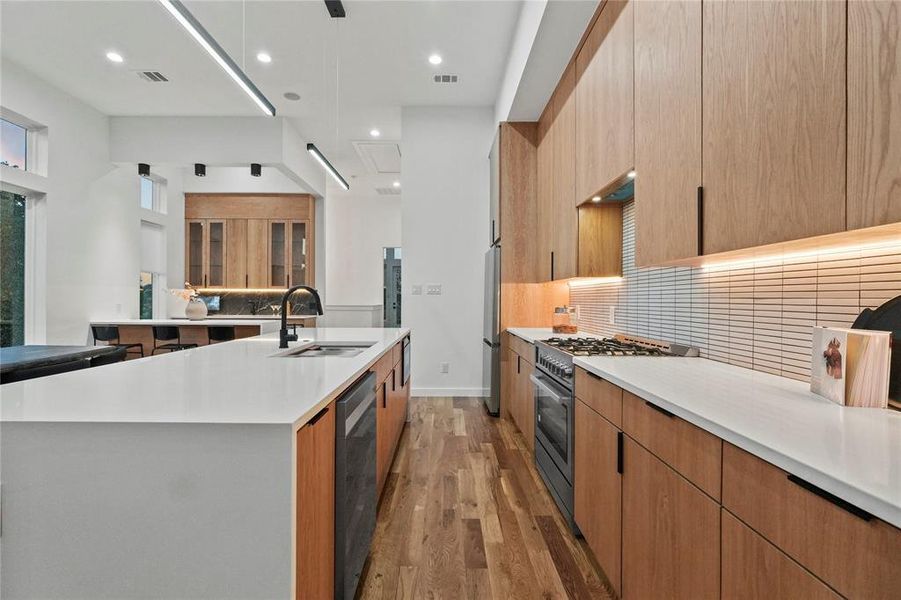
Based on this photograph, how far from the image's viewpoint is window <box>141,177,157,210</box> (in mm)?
6555

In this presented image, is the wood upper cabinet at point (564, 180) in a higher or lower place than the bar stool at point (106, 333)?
higher

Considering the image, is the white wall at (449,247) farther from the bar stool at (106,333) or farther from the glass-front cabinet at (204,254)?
the glass-front cabinet at (204,254)

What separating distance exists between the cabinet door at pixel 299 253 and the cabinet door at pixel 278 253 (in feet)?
0.34

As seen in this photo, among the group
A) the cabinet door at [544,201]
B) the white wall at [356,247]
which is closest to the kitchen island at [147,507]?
the cabinet door at [544,201]

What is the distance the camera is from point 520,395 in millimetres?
3379

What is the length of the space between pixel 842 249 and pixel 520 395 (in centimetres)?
237

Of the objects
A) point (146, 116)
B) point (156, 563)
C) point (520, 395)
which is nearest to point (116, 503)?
point (156, 563)

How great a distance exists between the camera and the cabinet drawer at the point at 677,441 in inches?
39.3

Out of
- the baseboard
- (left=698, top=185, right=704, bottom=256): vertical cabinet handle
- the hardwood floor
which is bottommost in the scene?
the hardwood floor

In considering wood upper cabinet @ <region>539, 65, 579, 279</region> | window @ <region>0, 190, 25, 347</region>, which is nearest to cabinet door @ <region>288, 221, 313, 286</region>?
window @ <region>0, 190, 25, 347</region>

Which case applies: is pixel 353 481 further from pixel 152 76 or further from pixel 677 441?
pixel 152 76

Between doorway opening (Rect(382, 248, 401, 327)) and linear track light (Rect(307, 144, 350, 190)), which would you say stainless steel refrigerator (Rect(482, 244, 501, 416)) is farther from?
doorway opening (Rect(382, 248, 401, 327))

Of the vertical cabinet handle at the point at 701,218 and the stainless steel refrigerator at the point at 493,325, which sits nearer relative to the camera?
the vertical cabinet handle at the point at 701,218

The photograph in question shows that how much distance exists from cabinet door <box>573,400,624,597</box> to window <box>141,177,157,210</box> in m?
7.46
